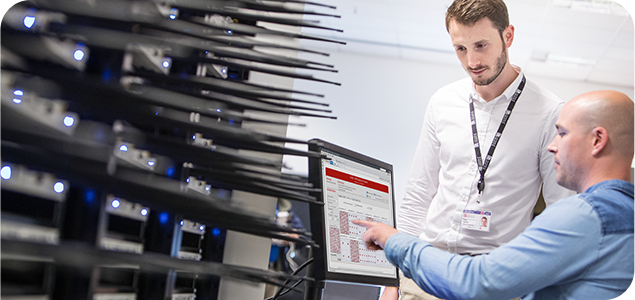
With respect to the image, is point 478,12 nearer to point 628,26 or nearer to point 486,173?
point 486,173

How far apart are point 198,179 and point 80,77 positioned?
21.6 inches

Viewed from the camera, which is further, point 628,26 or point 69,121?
point 628,26

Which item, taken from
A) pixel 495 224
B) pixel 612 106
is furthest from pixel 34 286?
pixel 495 224

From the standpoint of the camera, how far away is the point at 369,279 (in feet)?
4.42

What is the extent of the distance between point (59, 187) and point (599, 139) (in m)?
1.17

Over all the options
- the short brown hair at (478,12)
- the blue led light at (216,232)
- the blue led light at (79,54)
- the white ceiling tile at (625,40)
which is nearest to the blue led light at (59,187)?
the blue led light at (79,54)

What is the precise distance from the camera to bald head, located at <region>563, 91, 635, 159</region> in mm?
1139

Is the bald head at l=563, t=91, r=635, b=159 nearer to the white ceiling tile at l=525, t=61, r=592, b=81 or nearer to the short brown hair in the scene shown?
the short brown hair

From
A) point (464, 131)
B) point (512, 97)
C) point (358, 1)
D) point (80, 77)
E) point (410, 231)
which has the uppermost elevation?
point (358, 1)

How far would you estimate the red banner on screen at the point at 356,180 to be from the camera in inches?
51.7

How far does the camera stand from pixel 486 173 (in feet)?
5.25

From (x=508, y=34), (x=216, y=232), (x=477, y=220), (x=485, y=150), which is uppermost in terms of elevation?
(x=508, y=34)

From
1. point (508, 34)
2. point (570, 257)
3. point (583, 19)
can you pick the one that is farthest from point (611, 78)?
point (570, 257)

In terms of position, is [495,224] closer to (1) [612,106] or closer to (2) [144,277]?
(1) [612,106]
